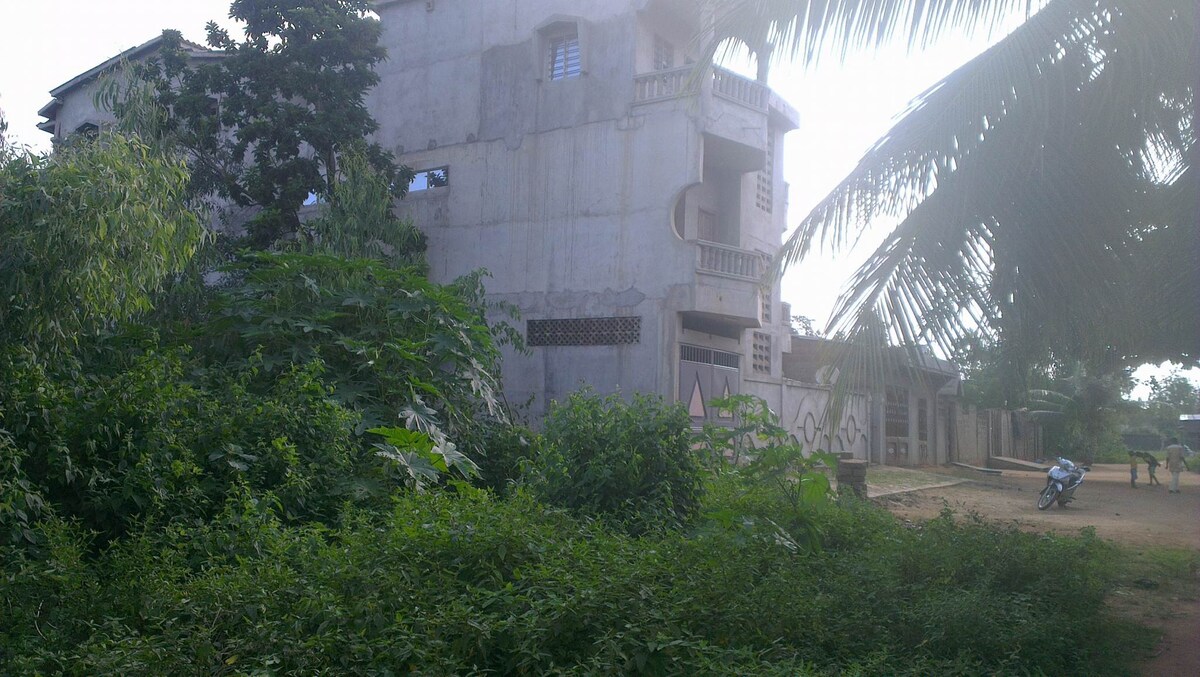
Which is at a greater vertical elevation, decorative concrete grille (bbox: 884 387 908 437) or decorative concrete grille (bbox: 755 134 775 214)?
decorative concrete grille (bbox: 755 134 775 214)

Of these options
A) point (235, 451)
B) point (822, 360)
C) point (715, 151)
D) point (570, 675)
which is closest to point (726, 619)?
point (570, 675)

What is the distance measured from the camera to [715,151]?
16.0m

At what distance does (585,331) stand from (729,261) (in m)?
2.43

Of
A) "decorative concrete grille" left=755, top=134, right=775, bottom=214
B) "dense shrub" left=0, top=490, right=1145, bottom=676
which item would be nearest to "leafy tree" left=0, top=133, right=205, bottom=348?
"dense shrub" left=0, top=490, right=1145, bottom=676

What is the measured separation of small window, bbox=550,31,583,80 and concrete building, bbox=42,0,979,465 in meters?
0.03

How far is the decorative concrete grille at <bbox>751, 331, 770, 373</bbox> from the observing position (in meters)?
18.2

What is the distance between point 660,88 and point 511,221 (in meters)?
3.15

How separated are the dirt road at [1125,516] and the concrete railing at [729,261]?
3968 mm

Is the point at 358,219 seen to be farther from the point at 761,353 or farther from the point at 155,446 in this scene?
the point at 761,353

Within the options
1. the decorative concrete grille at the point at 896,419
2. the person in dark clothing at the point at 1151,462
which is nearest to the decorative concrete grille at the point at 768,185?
the decorative concrete grille at the point at 896,419

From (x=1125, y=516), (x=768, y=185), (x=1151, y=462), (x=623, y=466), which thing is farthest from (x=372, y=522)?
(x=1151, y=462)

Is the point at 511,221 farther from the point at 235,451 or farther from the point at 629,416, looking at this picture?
the point at 235,451

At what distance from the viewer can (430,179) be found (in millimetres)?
17016

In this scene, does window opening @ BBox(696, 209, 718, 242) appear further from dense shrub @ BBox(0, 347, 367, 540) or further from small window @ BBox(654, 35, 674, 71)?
dense shrub @ BBox(0, 347, 367, 540)
